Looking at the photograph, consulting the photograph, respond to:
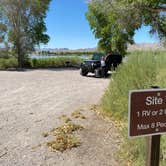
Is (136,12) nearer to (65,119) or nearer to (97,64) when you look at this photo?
(97,64)

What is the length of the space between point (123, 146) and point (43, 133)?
5.86ft

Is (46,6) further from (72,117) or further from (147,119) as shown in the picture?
(147,119)

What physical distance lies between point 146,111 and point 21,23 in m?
28.9

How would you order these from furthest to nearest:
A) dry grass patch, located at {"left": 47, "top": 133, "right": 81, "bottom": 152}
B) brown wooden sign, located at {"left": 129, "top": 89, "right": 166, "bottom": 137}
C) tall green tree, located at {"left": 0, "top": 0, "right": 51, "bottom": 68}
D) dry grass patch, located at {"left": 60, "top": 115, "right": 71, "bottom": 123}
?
tall green tree, located at {"left": 0, "top": 0, "right": 51, "bottom": 68}
dry grass patch, located at {"left": 60, "top": 115, "right": 71, "bottom": 123}
dry grass patch, located at {"left": 47, "top": 133, "right": 81, "bottom": 152}
brown wooden sign, located at {"left": 129, "top": 89, "right": 166, "bottom": 137}

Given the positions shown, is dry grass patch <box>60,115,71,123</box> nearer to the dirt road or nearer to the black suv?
the dirt road

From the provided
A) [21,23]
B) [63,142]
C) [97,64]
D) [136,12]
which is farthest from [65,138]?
[21,23]

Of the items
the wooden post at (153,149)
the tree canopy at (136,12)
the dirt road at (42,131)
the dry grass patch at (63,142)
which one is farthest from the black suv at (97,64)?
the wooden post at (153,149)

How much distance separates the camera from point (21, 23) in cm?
3023

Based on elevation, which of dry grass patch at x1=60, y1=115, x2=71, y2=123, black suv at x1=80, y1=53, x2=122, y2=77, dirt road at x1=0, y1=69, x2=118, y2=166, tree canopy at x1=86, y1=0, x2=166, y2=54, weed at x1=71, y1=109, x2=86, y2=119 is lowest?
dirt road at x1=0, y1=69, x2=118, y2=166

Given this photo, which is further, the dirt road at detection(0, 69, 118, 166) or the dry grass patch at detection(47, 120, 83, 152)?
the dry grass patch at detection(47, 120, 83, 152)

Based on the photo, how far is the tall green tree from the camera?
97.1 feet

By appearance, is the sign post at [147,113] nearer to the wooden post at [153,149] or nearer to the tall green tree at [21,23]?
the wooden post at [153,149]

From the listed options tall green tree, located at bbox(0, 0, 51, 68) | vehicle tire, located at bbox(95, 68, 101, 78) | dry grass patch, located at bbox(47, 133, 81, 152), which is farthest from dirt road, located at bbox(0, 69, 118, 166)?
tall green tree, located at bbox(0, 0, 51, 68)

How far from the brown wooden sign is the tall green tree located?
28154 mm
